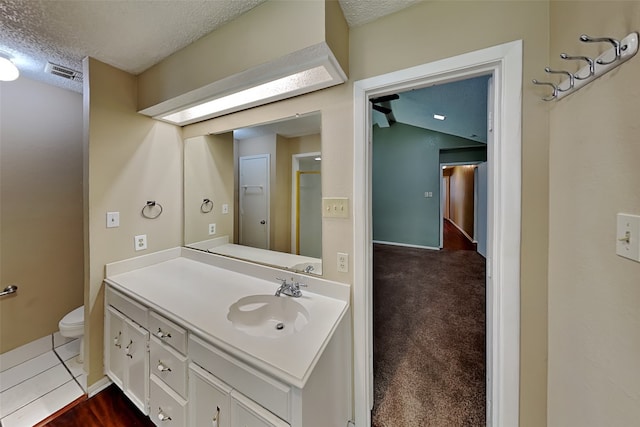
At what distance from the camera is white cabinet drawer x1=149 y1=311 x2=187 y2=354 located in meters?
1.08

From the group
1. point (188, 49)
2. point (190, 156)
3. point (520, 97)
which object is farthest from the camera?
point (190, 156)

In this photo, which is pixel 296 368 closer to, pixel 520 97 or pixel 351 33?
pixel 520 97

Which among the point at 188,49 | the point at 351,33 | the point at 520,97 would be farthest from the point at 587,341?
the point at 188,49

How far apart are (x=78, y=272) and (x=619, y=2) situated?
367cm

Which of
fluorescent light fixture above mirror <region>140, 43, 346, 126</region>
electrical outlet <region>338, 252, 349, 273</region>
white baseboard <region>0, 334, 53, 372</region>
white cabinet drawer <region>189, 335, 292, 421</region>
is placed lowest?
white baseboard <region>0, 334, 53, 372</region>

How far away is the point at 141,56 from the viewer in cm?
152

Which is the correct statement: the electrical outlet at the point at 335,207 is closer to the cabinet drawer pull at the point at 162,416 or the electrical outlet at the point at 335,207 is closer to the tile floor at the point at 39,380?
the cabinet drawer pull at the point at 162,416

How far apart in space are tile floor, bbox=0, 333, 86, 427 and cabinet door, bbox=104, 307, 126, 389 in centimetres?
23

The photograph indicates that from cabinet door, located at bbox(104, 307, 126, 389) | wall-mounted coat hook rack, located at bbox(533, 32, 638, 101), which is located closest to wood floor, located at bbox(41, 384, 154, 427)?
cabinet door, located at bbox(104, 307, 126, 389)

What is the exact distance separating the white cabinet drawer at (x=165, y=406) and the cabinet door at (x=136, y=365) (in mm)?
74

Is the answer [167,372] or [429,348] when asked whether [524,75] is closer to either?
[429,348]

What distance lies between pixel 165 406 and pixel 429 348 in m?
1.99

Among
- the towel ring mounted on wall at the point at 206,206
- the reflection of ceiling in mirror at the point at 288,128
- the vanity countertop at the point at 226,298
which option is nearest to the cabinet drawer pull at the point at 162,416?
the vanity countertop at the point at 226,298

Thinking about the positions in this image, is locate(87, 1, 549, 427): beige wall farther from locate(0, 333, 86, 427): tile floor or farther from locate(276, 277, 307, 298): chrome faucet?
locate(0, 333, 86, 427): tile floor
